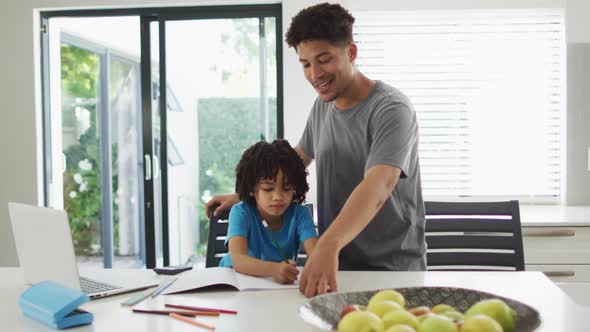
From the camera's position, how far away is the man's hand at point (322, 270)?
1.47 metres

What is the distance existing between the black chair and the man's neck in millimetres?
539

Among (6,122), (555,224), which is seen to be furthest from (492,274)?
(6,122)

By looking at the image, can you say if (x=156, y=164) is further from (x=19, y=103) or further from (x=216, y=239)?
(x=216, y=239)

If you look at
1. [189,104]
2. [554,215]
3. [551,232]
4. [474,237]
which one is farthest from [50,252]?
[189,104]

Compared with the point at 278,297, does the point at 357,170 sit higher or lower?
higher

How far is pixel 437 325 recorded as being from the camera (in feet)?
3.00

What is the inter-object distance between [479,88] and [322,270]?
8.91 feet

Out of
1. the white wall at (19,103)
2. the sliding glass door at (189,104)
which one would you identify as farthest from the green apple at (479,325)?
the white wall at (19,103)

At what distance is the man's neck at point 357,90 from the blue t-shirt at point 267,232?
372 mm

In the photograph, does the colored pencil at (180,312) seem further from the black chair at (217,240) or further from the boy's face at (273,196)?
the black chair at (217,240)

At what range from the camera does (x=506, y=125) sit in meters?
3.86

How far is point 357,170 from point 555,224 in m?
1.52

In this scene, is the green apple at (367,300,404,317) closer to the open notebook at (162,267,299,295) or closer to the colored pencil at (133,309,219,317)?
the colored pencil at (133,309,219,317)

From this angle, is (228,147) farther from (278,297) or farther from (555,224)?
(278,297)
